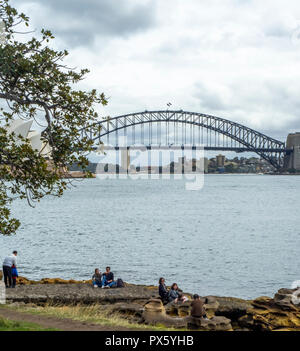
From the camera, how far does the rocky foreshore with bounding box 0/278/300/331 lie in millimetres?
11523

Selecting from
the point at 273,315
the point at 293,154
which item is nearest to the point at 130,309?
the point at 273,315

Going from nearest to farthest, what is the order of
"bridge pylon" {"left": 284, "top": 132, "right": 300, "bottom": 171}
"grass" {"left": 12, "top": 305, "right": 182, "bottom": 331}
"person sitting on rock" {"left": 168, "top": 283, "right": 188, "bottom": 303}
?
"grass" {"left": 12, "top": 305, "right": 182, "bottom": 331} → "person sitting on rock" {"left": 168, "top": 283, "right": 188, "bottom": 303} → "bridge pylon" {"left": 284, "top": 132, "right": 300, "bottom": 171}

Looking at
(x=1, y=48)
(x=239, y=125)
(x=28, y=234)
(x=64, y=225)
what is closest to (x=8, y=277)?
(x=1, y=48)

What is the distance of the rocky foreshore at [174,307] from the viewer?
1152 cm

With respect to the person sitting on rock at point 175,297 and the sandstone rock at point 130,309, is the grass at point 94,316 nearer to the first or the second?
the sandstone rock at point 130,309

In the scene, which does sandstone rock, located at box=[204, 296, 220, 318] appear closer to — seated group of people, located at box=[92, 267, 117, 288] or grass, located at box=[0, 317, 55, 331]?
seated group of people, located at box=[92, 267, 117, 288]

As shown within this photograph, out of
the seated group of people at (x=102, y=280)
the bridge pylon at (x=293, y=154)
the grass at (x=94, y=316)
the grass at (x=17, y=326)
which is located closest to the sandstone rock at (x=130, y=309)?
the grass at (x=94, y=316)

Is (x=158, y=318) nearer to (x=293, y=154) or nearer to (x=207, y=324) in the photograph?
(x=207, y=324)

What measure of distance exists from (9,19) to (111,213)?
49150 millimetres

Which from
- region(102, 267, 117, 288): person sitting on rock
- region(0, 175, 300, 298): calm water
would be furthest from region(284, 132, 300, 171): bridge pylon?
region(102, 267, 117, 288): person sitting on rock

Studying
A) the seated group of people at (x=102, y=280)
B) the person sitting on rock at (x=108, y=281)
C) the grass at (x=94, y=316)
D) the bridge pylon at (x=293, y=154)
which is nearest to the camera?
the grass at (x=94, y=316)

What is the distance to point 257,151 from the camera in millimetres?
132000

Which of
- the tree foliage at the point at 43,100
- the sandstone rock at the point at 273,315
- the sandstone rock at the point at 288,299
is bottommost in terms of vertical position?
the sandstone rock at the point at 273,315
